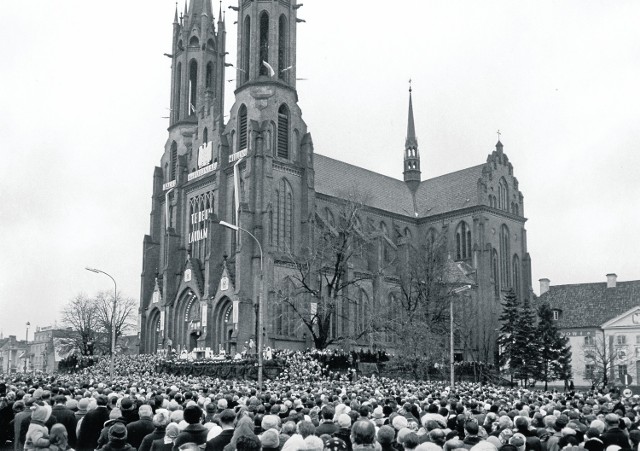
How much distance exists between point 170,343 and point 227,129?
63.0 ft

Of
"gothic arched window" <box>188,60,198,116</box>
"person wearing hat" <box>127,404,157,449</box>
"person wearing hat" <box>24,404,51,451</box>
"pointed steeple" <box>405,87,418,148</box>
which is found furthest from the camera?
"pointed steeple" <box>405,87,418,148</box>

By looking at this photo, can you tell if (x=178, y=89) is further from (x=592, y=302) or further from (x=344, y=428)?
(x=344, y=428)

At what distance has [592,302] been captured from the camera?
76562mm

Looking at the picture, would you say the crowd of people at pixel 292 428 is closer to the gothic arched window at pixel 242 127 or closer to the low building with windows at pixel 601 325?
the gothic arched window at pixel 242 127

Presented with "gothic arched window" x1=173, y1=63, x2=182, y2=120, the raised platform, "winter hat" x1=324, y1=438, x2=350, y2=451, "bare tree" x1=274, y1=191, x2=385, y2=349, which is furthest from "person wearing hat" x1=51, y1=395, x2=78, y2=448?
"gothic arched window" x1=173, y1=63, x2=182, y2=120

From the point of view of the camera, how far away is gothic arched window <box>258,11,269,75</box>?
226 ft

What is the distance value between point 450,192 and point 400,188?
21.0 ft

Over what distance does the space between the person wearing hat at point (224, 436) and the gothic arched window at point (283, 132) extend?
2249 inches

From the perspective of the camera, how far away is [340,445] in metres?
9.21

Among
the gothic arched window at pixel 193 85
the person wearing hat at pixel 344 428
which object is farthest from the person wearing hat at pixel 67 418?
the gothic arched window at pixel 193 85

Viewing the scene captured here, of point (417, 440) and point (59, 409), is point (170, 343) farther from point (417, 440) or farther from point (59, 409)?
point (417, 440)

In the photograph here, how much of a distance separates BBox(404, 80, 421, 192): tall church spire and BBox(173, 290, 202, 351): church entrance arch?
33.1 m

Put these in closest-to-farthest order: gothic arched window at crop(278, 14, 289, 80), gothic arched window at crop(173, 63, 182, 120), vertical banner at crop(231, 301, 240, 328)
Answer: vertical banner at crop(231, 301, 240, 328), gothic arched window at crop(278, 14, 289, 80), gothic arched window at crop(173, 63, 182, 120)

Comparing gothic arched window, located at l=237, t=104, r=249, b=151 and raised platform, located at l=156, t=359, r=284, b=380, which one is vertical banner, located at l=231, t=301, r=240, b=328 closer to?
raised platform, located at l=156, t=359, r=284, b=380
